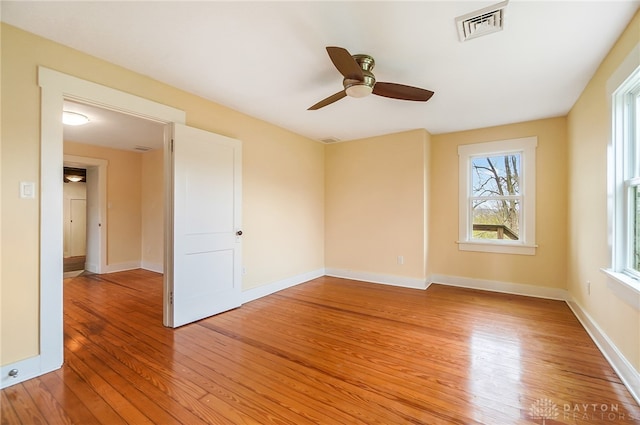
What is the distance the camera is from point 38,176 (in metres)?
2.00

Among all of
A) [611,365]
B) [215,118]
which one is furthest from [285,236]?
[611,365]

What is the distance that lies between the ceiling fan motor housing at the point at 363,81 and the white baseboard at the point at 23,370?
121 inches

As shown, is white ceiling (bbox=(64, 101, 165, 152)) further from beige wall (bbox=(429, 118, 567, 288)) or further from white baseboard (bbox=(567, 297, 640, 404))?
white baseboard (bbox=(567, 297, 640, 404))

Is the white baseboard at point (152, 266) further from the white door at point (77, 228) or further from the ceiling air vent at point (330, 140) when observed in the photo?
the ceiling air vent at point (330, 140)

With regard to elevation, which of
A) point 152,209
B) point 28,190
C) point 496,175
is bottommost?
point 152,209

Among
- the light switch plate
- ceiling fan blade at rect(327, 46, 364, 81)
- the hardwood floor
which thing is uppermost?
ceiling fan blade at rect(327, 46, 364, 81)

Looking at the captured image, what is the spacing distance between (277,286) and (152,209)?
3.36 m

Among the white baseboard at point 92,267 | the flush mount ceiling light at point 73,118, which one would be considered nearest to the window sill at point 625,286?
the flush mount ceiling light at point 73,118

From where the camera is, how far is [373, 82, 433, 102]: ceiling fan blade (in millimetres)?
2371

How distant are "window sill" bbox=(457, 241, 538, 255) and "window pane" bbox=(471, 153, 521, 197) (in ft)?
2.46

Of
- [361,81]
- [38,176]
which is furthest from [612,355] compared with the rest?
[38,176]

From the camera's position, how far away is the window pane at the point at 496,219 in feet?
13.3

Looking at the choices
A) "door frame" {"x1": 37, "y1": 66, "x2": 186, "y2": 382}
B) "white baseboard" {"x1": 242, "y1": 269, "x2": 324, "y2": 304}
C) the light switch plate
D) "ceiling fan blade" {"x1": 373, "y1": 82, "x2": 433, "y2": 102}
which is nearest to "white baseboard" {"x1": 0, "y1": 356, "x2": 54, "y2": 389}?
"door frame" {"x1": 37, "y1": 66, "x2": 186, "y2": 382}

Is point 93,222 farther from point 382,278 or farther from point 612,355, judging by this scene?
point 612,355
